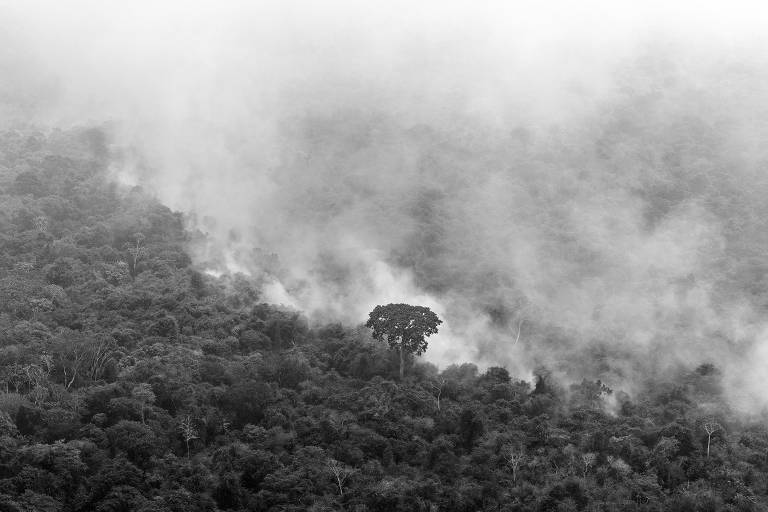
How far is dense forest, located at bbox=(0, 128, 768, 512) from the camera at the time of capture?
5284 cm

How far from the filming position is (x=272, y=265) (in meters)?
85.6

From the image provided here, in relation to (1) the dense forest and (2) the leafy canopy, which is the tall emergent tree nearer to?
(2) the leafy canopy

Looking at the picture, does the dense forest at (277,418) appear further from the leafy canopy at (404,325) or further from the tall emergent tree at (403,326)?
the leafy canopy at (404,325)

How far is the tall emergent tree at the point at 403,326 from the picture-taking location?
68000mm

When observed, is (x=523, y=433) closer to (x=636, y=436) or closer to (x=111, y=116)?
(x=636, y=436)

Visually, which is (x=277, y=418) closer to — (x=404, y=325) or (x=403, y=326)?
(x=403, y=326)

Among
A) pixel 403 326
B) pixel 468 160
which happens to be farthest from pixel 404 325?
pixel 468 160

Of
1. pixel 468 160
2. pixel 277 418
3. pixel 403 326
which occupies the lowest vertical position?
pixel 277 418

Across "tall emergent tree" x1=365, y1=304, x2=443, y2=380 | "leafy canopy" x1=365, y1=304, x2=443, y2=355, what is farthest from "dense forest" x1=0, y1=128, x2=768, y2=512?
"leafy canopy" x1=365, y1=304, x2=443, y2=355

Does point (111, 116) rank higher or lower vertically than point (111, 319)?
higher

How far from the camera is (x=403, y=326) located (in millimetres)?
68125

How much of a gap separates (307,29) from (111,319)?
70474 mm

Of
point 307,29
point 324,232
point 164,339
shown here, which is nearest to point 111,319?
point 164,339

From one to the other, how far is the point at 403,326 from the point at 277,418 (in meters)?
12.0
